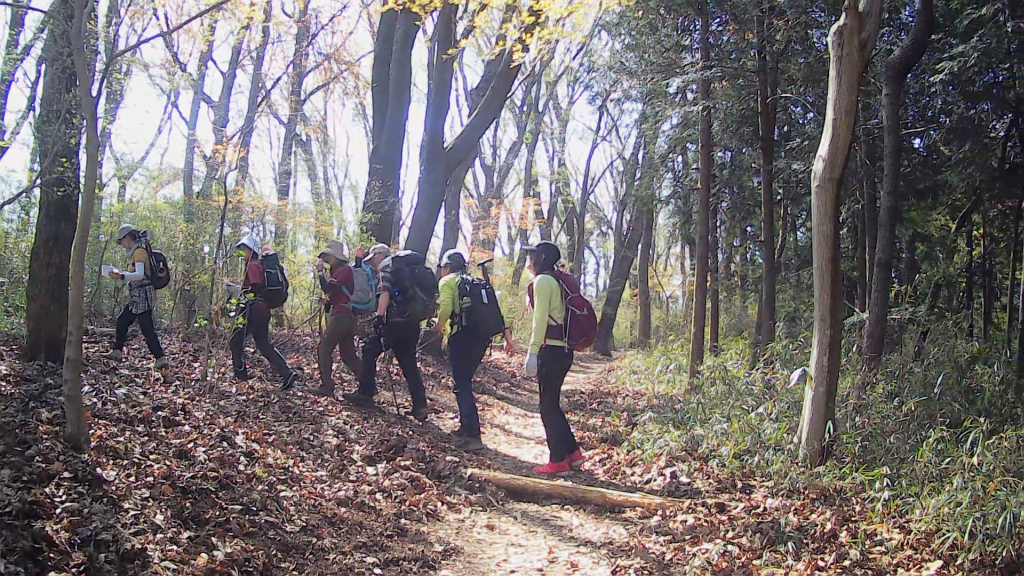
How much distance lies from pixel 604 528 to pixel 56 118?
5475 millimetres

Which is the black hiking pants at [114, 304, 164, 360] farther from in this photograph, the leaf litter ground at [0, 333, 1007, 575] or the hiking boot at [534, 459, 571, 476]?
the hiking boot at [534, 459, 571, 476]

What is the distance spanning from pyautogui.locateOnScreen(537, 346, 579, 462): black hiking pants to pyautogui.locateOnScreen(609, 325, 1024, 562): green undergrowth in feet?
3.12

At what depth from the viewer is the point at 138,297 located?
24.0 ft

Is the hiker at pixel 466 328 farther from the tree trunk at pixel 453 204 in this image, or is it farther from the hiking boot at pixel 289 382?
the tree trunk at pixel 453 204

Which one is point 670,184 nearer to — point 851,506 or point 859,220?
point 859,220

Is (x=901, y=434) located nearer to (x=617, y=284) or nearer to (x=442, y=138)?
(x=442, y=138)

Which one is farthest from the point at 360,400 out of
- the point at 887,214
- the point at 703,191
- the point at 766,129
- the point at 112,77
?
the point at 766,129

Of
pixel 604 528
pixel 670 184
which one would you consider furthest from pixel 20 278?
pixel 670 184

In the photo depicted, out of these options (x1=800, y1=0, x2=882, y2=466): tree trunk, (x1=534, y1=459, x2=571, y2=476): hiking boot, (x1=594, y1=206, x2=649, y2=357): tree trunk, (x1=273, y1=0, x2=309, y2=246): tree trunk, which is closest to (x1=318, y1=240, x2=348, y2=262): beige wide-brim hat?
(x1=534, y1=459, x2=571, y2=476): hiking boot

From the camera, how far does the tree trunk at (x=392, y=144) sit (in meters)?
12.0

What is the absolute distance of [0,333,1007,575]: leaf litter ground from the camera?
3.67 metres

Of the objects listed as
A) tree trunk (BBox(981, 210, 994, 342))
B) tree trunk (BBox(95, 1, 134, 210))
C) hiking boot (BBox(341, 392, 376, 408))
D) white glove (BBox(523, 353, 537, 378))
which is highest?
tree trunk (BBox(95, 1, 134, 210))

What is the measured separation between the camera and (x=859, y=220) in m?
12.1

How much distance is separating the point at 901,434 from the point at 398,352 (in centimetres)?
509
